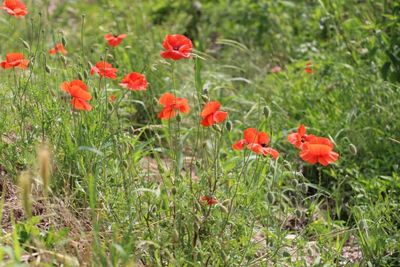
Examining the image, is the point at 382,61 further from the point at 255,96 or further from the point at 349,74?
the point at 255,96

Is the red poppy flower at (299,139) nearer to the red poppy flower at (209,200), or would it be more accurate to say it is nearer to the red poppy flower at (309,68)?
the red poppy flower at (209,200)

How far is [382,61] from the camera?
14.5 feet

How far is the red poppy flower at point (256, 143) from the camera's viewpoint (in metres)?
2.69

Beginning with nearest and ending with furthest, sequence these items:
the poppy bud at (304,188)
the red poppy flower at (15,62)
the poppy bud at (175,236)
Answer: the poppy bud at (175,236), the poppy bud at (304,188), the red poppy flower at (15,62)

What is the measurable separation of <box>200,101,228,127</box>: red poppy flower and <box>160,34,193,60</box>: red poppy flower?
0.88 ft

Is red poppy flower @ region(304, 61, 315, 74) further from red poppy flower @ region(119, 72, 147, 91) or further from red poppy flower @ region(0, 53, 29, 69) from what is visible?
red poppy flower @ region(0, 53, 29, 69)

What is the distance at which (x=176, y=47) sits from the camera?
2.86 metres

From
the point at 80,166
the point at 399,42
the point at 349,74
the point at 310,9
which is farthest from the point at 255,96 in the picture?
the point at 80,166

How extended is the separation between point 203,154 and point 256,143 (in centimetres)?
27

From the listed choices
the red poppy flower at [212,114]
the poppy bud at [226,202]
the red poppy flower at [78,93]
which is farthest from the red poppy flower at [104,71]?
the poppy bud at [226,202]

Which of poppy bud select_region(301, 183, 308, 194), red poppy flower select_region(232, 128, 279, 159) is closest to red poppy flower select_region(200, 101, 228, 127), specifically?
→ red poppy flower select_region(232, 128, 279, 159)

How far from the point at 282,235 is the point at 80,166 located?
75cm

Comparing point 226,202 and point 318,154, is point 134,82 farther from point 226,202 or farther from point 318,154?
point 318,154

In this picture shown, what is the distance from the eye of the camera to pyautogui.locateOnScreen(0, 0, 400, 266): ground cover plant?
261cm
